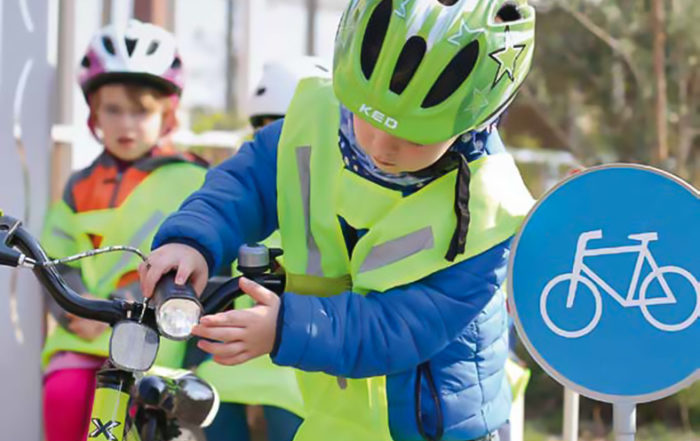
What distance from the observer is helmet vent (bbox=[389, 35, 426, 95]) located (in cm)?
227

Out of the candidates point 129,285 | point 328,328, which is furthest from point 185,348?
point 328,328

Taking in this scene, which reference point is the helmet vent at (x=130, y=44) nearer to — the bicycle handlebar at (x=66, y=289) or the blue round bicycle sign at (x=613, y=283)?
the bicycle handlebar at (x=66, y=289)

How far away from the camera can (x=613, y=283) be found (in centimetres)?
255

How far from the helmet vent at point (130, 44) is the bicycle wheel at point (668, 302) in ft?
9.46

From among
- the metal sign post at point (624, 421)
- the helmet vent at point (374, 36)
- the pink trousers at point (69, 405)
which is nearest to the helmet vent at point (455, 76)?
the helmet vent at point (374, 36)

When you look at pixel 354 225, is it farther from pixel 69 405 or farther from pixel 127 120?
pixel 127 120

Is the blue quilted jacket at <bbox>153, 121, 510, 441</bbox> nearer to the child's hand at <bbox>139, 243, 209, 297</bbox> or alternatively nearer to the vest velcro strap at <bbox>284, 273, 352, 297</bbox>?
the child's hand at <bbox>139, 243, 209, 297</bbox>

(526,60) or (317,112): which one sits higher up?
(526,60)

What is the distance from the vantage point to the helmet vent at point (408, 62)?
227cm

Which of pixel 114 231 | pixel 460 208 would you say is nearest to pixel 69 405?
pixel 114 231

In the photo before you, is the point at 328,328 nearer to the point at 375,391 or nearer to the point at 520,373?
the point at 375,391

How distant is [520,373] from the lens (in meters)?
3.85

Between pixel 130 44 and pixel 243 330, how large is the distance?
2.99 m

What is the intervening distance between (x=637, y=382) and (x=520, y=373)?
1309mm
